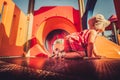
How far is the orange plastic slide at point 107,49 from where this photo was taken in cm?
223

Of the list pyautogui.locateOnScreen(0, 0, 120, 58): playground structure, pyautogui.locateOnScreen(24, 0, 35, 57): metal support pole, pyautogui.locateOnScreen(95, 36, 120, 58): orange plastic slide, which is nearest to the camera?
pyautogui.locateOnScreen(95, 36, 120, 58): orange plastic slide

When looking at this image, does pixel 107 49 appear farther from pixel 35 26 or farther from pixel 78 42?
pixel 35 26

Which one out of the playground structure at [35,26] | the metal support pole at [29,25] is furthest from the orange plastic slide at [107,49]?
the metal support pole at [29,25]

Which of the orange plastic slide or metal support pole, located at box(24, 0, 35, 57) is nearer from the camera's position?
the orange plastic slide

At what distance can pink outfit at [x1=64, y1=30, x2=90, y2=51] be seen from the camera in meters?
1.71

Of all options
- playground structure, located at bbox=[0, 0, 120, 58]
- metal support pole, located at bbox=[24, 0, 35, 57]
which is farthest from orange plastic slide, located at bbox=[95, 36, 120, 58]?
metal support pole, located at bbox=[24, 0, 35, 57]

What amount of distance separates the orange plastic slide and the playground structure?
732mm

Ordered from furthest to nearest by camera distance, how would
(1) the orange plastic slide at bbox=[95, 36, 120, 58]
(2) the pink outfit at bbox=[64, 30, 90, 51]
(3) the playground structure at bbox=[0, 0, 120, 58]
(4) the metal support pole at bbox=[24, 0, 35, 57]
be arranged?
(4) the metal support pole at bbox=[24, 0, 35, 57] < (3) the playground structure at bbox=[0, 0, 120, 58] < (1) the orange plastic slide at bbox=[95, 36, 120, 58] < (2) the pink outfit at bbox=[64, 30, 90, 51]

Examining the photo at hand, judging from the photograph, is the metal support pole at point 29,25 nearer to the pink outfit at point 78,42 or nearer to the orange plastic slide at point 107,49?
the pink outfit at point 78,42

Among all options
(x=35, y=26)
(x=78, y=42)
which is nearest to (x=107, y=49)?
(x=78, y=42)

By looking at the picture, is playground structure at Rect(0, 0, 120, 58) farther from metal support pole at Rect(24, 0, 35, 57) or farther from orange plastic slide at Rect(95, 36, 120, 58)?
orange plastic slide at Rect(95, 36, 120, 58)

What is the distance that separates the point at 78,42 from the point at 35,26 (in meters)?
2.02

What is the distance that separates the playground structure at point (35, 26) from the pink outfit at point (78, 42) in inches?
56.2

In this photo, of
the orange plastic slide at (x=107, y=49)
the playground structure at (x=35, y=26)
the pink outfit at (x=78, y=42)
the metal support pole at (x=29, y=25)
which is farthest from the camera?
the metal support pole at (x=29, y=25)
